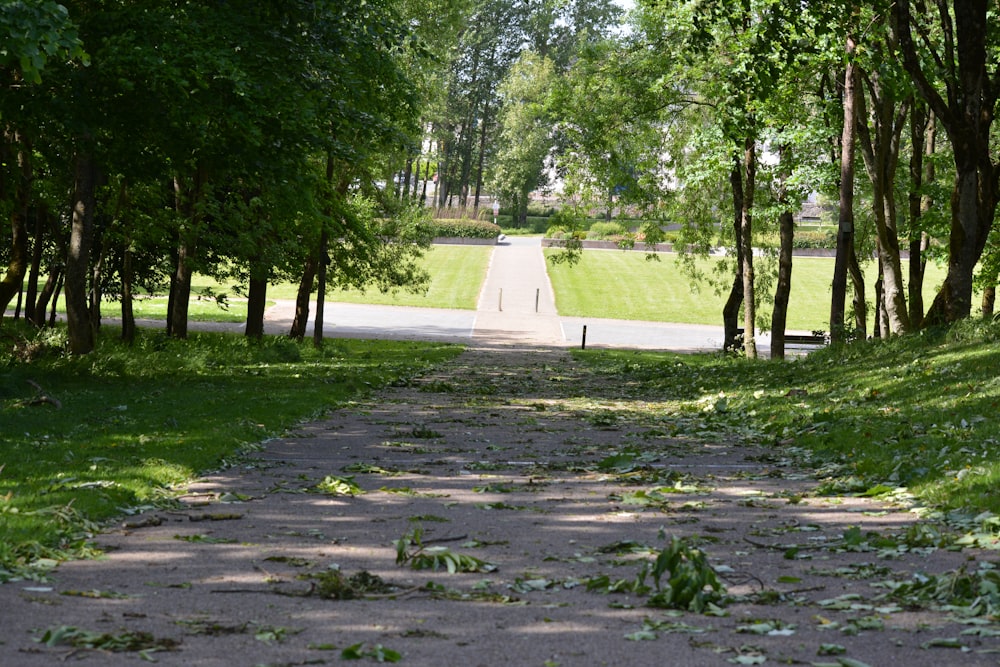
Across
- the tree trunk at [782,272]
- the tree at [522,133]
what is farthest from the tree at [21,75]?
the tree at [522,133]

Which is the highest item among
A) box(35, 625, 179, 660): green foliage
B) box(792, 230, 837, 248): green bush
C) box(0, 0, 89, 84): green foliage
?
box(792, 230, 837, 248): green bush

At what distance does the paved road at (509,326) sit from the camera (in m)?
A: 43.1

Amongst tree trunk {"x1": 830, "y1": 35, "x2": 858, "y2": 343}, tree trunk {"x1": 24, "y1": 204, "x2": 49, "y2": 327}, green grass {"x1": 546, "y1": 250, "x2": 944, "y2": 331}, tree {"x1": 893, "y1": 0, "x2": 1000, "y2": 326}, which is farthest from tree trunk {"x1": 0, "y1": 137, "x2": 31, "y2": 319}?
green grass {"x1": 546, "y1": 250, "x2": 944, "y2": 331}

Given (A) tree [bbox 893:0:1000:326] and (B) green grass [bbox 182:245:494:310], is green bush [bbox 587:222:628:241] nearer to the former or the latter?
(B) green grass [bbox 182:245:494:310]

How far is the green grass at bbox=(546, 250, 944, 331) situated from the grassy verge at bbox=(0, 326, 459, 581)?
30.3m

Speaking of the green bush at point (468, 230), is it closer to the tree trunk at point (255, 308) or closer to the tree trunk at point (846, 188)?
the tree trunk at point (255, 308)

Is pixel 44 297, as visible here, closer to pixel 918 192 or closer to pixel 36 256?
pixel 36 256

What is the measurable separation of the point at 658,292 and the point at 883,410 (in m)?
51.7

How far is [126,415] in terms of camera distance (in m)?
13.3

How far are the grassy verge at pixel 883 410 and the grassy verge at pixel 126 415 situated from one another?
567cm

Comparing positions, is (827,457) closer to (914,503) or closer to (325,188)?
(914,503)

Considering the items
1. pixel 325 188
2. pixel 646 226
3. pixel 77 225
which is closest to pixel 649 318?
pixel 646 226

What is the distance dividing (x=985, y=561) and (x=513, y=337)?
123 feet

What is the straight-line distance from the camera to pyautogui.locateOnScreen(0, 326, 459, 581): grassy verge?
767 centimetres
